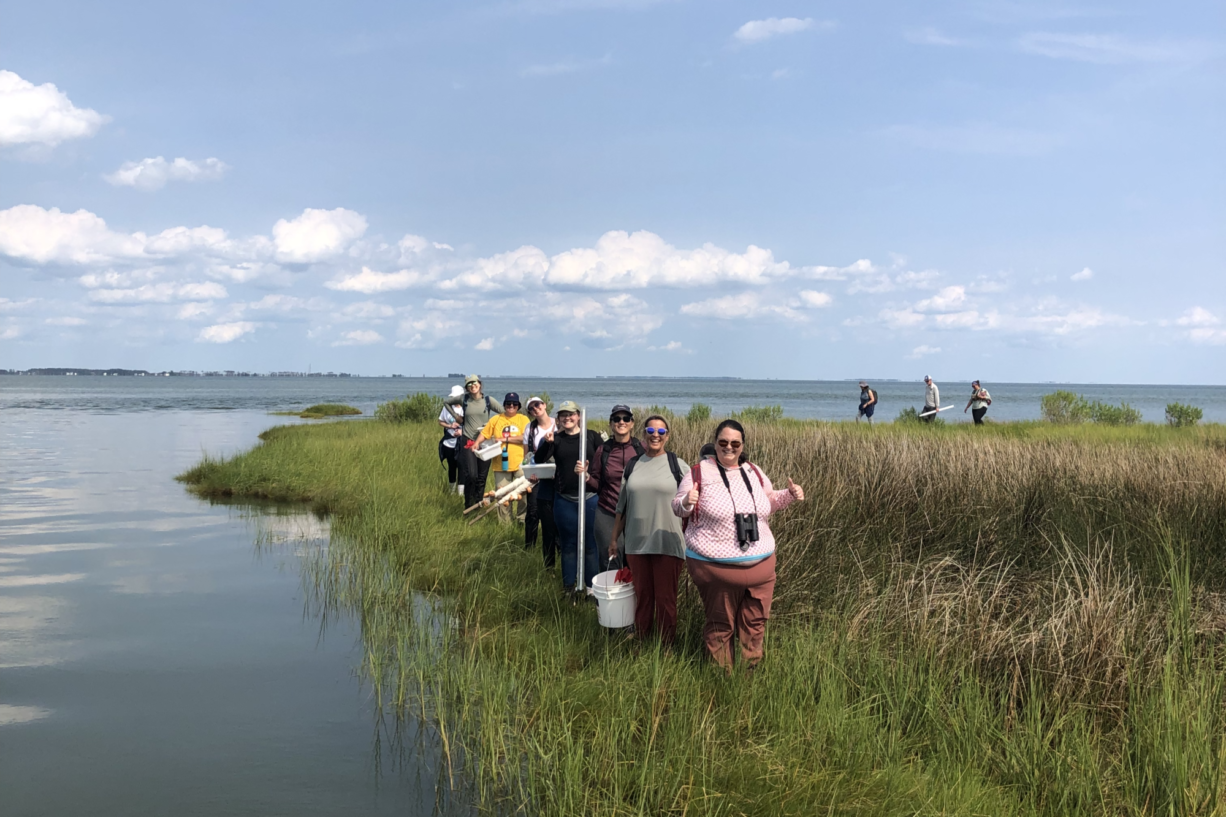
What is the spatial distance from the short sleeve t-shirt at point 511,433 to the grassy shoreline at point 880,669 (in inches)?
45.4

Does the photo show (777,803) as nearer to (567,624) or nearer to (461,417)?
(567,624)

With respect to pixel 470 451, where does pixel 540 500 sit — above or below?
below

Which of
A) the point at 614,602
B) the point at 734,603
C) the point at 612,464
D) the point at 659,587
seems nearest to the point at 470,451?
the point at 612,464

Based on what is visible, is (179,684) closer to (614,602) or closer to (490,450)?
(614,602)

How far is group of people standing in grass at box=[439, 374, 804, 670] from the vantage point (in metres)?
5.59

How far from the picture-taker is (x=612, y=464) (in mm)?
7559

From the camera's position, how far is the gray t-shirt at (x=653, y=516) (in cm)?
630

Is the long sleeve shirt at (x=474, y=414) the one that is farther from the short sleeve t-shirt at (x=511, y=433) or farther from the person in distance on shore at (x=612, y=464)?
the person in distance on shore at (x=612, y=464)

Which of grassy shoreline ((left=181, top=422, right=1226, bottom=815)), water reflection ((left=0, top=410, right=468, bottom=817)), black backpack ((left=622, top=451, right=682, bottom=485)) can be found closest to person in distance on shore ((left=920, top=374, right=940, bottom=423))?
grassy shoreline ((left=181, top=422, right=1226, bottom=815))

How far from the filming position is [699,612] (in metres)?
7.33

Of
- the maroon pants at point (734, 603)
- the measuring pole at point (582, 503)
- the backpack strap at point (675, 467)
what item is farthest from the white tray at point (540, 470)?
the maroon pants at point (734, 603)

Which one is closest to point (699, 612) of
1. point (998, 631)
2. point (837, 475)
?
point (998, 631)

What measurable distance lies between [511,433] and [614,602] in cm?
538

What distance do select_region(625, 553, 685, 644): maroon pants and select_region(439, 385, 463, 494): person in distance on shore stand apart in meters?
6.97
